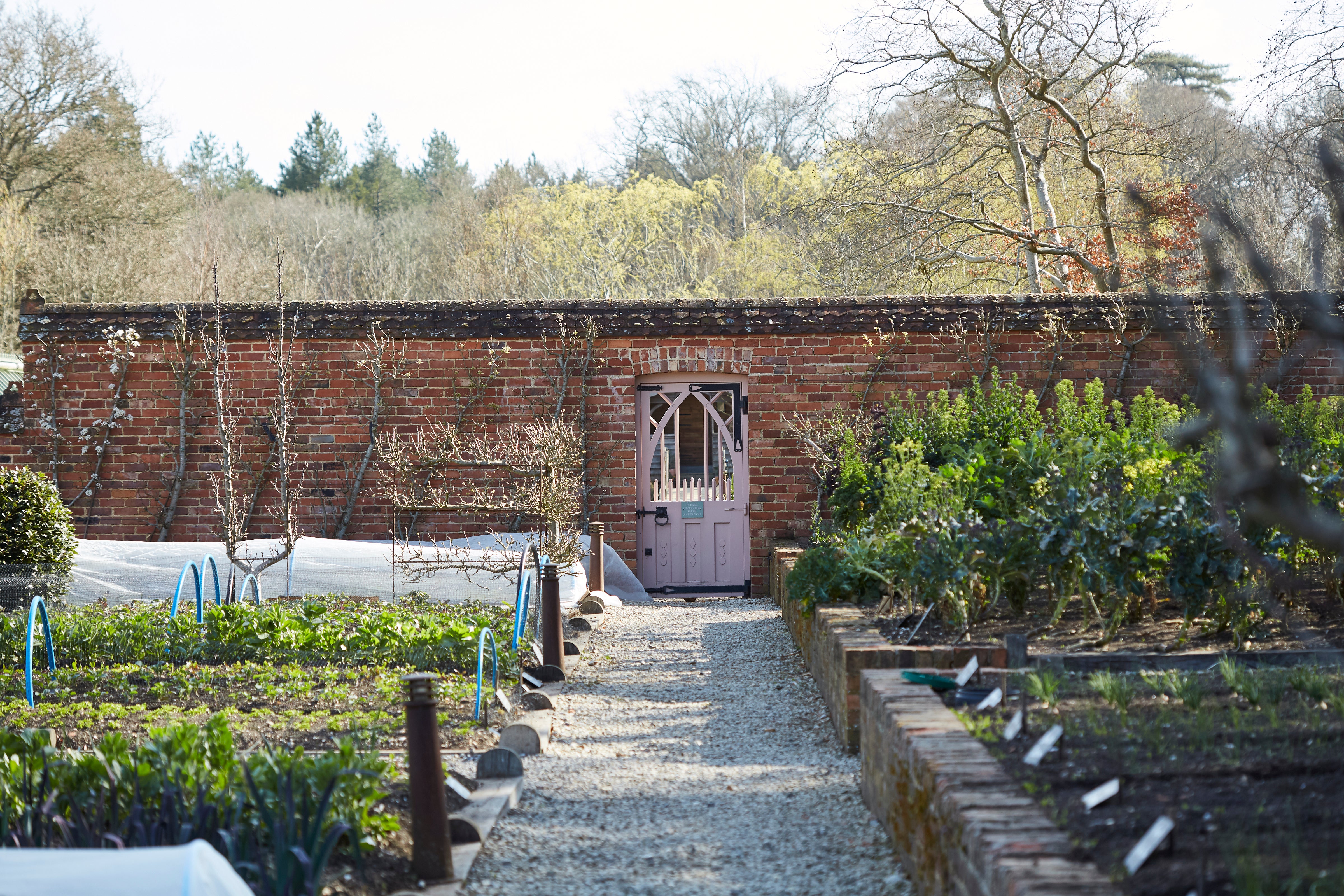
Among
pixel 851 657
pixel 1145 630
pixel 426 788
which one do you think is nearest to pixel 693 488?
pixel 1145 630

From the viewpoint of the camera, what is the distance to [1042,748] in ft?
10.6

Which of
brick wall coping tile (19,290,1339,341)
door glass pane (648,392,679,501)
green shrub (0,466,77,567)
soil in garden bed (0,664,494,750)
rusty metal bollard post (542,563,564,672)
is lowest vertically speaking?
soil in garden bed (0,664,494,750)

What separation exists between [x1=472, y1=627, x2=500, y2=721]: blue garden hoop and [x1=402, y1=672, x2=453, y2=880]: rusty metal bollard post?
1.89 meters

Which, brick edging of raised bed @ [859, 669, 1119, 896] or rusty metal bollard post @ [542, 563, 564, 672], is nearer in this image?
brick edging of raised bed @ [859, 669, 1119, 896]

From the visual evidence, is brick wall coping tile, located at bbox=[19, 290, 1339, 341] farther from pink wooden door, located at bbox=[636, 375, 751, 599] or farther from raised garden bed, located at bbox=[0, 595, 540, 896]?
raised garden bed, located at bbox=[0, 595, 540, 896]

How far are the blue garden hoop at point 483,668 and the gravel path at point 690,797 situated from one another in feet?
A: 1.29

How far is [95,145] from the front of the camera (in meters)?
22.1

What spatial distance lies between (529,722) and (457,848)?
164 centimetres

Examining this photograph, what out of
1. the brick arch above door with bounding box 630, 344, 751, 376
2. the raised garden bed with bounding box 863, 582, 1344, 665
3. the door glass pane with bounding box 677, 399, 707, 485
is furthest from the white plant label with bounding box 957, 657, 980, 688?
the door glass pane with bounding box 677, 399, 707, 485

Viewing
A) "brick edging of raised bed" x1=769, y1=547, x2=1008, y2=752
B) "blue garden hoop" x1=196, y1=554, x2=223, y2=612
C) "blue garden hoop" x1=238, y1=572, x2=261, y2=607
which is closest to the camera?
"brick edging of raised bed" x1=769, y1=547, x2=1008, y2=752

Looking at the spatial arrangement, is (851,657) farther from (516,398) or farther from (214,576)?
(516,398)

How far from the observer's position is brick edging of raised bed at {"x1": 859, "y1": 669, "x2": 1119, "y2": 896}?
2.41 metres

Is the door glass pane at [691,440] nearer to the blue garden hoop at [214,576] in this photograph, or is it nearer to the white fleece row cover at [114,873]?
the blue garden hoop at [214,576]

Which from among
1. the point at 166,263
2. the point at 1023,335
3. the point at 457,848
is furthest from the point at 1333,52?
the point at 166,263
